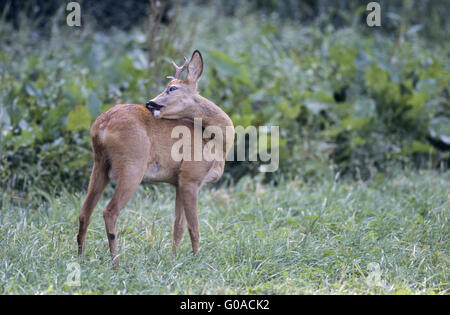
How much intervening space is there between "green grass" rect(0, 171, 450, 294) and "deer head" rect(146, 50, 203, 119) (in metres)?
1.01

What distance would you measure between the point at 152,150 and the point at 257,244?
1.13m

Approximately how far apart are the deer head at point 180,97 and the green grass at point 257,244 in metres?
1.01

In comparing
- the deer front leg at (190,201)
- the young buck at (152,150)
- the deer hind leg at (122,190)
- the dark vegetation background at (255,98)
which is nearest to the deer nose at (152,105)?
the young buck at (152,150)

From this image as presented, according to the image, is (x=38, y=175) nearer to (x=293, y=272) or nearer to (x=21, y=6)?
(x=293, y=272)

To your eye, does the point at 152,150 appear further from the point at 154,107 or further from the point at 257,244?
the point at 257,244

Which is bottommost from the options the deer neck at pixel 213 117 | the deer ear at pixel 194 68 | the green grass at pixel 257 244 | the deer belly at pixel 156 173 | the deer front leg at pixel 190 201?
the green grass at pixel 257 244

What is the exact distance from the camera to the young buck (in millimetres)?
3965

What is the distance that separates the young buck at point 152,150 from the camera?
156 inches

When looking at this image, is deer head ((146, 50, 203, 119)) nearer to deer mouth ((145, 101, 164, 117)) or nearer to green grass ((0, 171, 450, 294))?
deer mouth ((145, 101, 164, 117))

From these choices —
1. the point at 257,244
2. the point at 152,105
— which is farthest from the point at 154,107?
the point at 257,244

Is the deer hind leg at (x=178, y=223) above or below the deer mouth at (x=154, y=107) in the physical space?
below

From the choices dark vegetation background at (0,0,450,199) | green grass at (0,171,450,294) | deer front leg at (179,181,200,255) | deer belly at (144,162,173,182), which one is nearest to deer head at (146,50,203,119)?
deer belly at (144,162,173,182)

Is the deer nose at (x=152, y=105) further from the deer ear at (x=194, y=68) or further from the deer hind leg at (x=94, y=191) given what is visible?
the deer hind leg at (x=94, y=191)
